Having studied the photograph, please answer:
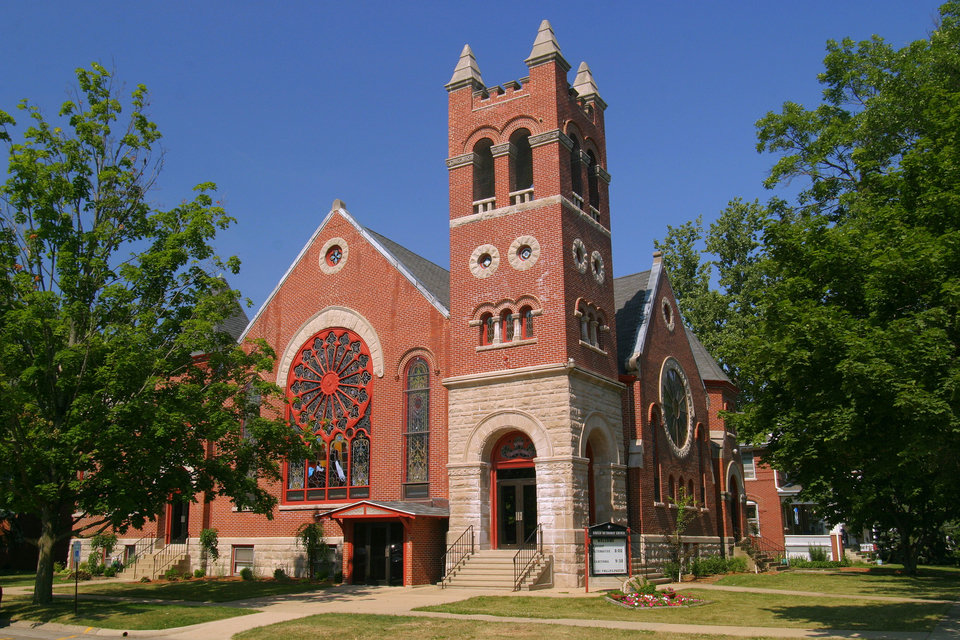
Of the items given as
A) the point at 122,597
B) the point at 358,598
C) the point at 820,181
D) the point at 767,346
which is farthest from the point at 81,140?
the point at 820,181

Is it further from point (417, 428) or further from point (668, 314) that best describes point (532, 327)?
point (668, 314)

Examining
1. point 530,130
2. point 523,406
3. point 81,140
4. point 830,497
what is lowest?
point 830,497

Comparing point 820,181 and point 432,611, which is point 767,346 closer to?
point 432,611

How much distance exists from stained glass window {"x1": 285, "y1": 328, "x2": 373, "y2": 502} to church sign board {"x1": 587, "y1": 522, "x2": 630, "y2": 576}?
9.51 meters

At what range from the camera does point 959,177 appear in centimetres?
1535

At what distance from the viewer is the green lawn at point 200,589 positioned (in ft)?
74.0

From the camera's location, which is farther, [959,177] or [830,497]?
[830,497]

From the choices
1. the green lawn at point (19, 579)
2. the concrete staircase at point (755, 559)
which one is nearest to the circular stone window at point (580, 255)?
the concrete staircase at point (755, 559)

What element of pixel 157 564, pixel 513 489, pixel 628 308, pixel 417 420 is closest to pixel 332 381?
pixel 417 420

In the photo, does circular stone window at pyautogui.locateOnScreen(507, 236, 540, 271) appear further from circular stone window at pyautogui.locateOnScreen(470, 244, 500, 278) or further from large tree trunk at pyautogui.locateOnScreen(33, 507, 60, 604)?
large tree trunk at pyautogui.locateOnScreen(33, 507, 60, 604)

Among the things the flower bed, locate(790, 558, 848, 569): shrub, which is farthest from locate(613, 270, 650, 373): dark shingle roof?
locate(790, 558, 848, 569): shrub

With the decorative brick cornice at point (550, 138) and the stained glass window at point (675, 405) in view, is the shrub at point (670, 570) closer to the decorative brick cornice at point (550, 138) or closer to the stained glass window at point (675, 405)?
the stained glass window at point (675, 405)

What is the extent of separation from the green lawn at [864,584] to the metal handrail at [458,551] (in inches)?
→ 330

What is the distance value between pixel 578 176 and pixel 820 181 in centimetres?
926
